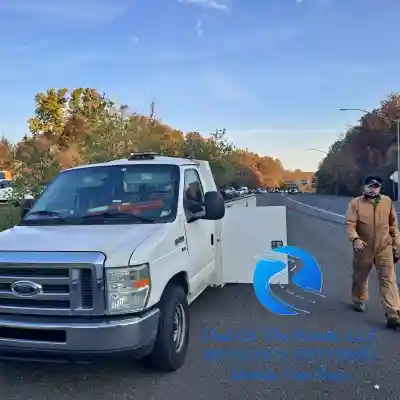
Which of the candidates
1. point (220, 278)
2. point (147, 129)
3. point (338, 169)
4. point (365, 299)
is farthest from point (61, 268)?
point (338, 169)

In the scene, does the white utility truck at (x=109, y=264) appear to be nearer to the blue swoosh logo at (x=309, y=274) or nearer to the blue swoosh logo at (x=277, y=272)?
the blue swoosh logo at (x=277, y=272)

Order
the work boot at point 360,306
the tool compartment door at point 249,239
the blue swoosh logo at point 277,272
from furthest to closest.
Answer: the tool compartment door at point 249,239 → the blue swoosh logo at point 277,272 → the work boot at point 360,306

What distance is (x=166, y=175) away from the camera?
5.25 m

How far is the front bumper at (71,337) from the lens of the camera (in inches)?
142

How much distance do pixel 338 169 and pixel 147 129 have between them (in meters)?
58.0

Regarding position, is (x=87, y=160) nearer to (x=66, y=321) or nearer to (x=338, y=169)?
(x=66, y=321)

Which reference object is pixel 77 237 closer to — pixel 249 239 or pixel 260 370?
pixel 260 370

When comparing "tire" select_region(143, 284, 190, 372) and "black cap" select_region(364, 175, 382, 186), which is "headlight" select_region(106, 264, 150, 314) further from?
"black cap" select_region(364, 175, 382, 186)

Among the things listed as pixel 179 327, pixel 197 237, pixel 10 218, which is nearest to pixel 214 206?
pixel 197 237

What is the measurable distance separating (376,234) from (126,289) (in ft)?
11.1

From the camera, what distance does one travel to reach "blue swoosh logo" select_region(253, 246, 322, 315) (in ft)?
21.4

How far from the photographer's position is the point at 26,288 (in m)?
3.73

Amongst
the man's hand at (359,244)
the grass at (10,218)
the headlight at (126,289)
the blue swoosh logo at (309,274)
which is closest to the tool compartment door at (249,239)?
the blue swoosh logo at (309,274)

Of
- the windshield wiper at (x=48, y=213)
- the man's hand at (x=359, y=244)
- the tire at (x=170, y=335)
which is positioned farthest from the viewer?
the man's hand at (x=359, y=244)
